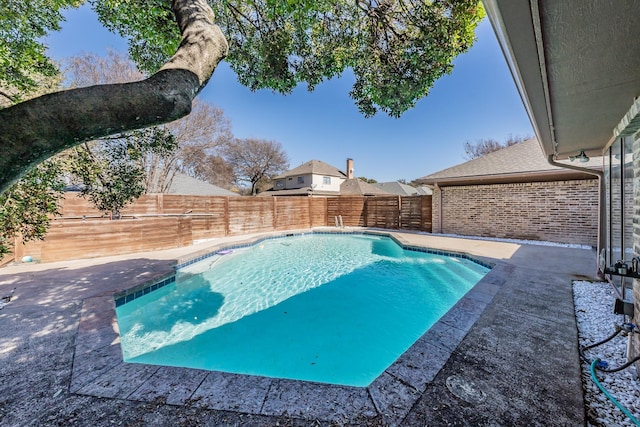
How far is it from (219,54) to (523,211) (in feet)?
38.3

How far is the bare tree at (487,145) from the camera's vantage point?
2508 cm

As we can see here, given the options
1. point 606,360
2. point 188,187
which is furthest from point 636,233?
point 188,187

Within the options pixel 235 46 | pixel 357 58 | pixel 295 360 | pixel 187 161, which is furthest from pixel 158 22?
pixel 187 161

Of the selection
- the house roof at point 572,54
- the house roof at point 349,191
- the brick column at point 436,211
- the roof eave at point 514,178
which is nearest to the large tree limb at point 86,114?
the house roof at point 572,54

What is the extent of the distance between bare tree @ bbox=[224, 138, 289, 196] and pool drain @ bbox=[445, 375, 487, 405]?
29.7 metres

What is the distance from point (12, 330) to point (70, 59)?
1828 centimetres

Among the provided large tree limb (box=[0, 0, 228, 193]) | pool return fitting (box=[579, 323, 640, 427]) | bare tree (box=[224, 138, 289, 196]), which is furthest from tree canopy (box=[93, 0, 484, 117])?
bare tree (box=[224, 138, 289, 196])

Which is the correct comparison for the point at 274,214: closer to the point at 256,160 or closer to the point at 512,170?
the point at 512,170

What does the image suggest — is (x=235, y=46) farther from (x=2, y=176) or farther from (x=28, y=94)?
(x=2, y=176)

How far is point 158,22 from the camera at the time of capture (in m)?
4.09

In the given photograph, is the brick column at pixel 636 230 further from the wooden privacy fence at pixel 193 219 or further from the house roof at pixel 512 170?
the wooden privacy fence at pixel 193 219

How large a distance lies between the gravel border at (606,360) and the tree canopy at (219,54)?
3.64 metres

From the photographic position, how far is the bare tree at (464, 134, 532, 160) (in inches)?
987

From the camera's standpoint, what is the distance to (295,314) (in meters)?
4.65
